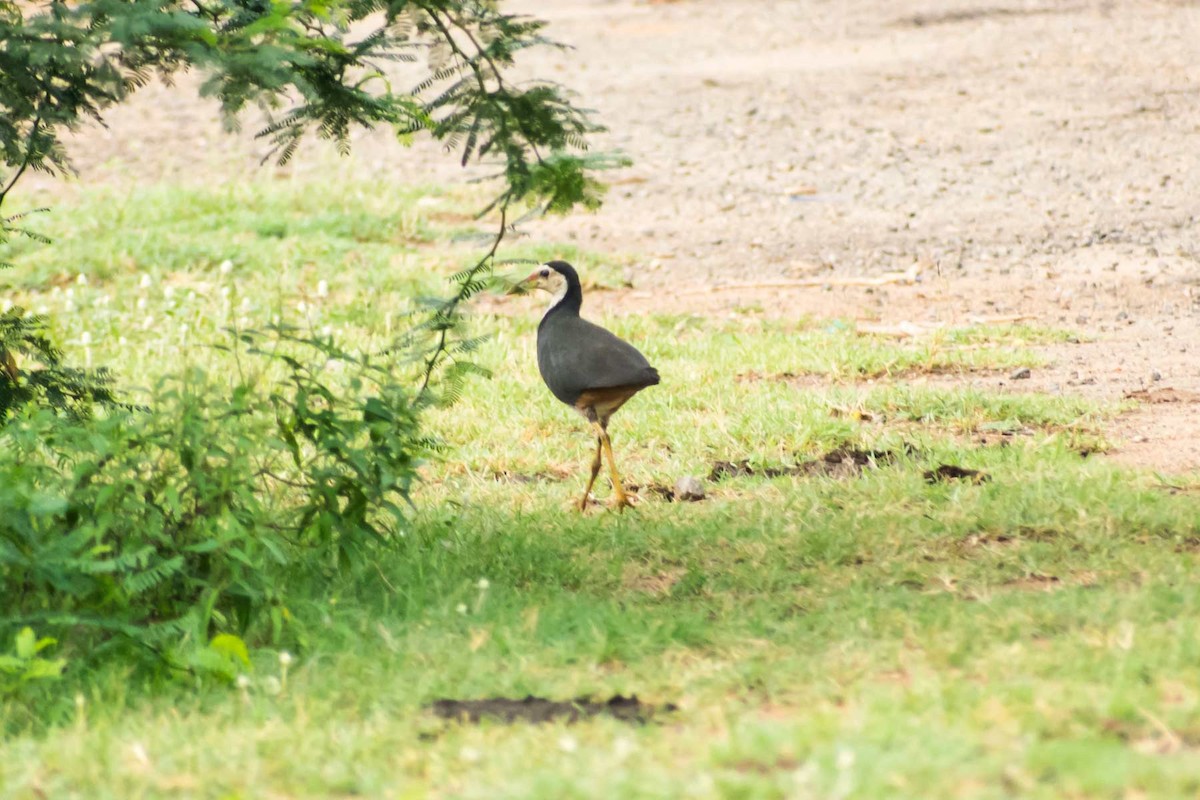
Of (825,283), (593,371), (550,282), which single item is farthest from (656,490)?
(825,283)

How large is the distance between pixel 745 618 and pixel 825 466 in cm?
196

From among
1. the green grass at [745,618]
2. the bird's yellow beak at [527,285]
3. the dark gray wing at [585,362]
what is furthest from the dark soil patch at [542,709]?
the bird's yellow beak at [527,285]

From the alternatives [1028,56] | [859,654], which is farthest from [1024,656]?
[1028,56]

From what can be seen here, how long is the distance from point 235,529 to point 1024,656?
7.33ft

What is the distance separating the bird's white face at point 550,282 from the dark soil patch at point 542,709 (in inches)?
108

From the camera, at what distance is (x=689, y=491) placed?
630cm

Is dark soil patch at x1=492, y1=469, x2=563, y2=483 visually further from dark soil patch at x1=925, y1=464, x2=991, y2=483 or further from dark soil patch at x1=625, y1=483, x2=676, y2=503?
dark soil patch at x1=925, y1=464, x2=991, y2=483

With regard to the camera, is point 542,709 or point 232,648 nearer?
point 542,709

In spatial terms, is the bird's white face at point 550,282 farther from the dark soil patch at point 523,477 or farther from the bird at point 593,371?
the dark soil patch at point 523,477

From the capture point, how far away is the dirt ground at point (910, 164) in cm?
959

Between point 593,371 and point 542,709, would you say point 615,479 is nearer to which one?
point 593,371

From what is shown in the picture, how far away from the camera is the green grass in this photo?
344cm

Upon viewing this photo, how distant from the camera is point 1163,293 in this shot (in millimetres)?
9633

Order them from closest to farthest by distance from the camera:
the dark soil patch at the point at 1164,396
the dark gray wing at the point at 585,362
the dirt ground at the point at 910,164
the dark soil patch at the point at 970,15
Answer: the dark gray wing at the point at 585,362 < the dark soil patch at the point at 1164,396 < the dirt ground at the point at 910,164 < the dark soil patch at the point at 970,15
